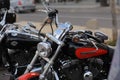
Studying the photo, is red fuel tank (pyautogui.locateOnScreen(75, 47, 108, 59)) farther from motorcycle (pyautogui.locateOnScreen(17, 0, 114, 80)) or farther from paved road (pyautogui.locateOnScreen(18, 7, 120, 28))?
paved road (pyautogui.locateOnScreen(18, 7, 120, 28))

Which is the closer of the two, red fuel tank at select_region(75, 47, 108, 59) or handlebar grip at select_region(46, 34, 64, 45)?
handlebar grip at select_region(46, 34, 64, 45)

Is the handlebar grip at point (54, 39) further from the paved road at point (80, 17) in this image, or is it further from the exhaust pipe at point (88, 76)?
the paved road at point (80, 17)

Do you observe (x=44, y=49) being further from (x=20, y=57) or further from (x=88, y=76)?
(x=20, y=57)

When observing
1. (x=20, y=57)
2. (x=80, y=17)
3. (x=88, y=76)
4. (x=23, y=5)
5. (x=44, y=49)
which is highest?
(x=44, y=49)

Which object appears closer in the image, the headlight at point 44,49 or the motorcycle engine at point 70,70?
the headlight at point 44,49

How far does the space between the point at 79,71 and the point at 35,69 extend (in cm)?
56

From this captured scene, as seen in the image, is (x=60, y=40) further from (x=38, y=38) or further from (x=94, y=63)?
(x=38, y=38)

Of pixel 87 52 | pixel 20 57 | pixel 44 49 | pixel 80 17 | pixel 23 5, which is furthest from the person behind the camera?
pixel 23 5

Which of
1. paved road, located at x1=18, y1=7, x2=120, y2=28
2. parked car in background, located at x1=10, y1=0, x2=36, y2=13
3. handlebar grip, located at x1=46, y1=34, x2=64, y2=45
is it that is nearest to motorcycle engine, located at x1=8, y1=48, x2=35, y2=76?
handlebar grip, located at x1=46, y1=34, x2=64, y2=45

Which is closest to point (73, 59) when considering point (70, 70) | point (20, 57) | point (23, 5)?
point (70, 70)

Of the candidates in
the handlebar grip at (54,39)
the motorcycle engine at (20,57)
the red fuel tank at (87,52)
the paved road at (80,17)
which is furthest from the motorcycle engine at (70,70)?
the paved road at (80,17)

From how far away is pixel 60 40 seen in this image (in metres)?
4.80

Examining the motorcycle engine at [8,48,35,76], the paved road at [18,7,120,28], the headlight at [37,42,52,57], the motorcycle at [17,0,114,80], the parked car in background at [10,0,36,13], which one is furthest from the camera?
the parked car in background at [10,0,36,13]

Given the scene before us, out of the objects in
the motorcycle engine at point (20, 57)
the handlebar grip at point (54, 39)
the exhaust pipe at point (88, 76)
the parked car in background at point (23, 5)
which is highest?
the handlebar grip at point (54, 39)
